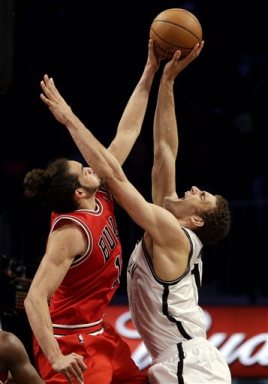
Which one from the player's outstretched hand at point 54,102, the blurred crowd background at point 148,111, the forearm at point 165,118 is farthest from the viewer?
the blurred crowd background at point 148,111

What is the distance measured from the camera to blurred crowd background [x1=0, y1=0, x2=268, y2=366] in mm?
9047

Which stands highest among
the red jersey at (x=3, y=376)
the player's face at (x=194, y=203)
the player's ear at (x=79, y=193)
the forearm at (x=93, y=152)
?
the forearm at (x=93, y=152)

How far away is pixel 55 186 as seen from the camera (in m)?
5.26

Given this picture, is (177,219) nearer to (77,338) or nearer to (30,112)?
(77,338)

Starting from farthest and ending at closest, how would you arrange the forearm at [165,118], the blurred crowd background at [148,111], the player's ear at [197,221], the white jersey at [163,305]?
the blurred crowd background at [148,111], the forearm at [165,118], the player's ear at [197,221], the white jersey at [163,305]

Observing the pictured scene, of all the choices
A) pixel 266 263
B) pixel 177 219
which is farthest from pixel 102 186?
pixel 266 263

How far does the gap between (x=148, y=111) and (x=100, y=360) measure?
Result: 492 centimetres

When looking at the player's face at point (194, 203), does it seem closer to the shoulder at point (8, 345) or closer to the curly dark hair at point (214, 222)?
the curly dark hair at point (214, 222)

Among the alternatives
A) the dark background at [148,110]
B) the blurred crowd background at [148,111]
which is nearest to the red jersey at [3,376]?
the blurred crowd background at [148,111]

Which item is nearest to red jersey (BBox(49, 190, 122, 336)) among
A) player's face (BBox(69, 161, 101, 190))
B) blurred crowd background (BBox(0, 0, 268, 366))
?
player's face (BBox(69, 161, 101, 190))

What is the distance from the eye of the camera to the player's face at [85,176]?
211 inches

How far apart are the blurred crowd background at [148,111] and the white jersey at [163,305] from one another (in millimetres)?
3459

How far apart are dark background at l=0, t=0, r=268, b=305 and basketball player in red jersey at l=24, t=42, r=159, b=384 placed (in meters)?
3.60

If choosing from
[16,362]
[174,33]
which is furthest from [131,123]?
[16,362]
